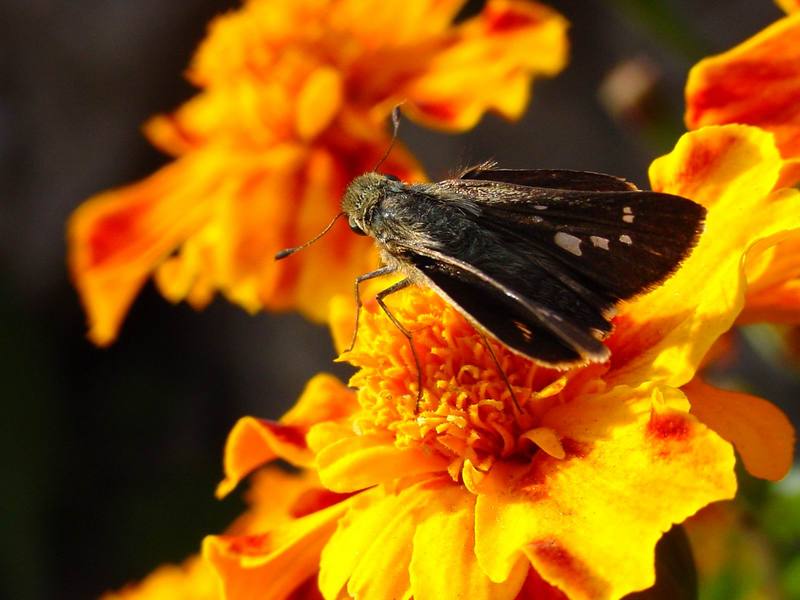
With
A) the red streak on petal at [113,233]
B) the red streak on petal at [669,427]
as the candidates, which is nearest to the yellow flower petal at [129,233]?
the red streak on petal at [113,233]

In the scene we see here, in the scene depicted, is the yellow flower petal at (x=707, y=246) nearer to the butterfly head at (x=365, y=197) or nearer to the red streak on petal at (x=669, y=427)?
the red streak on petal at (x=669, y=427)

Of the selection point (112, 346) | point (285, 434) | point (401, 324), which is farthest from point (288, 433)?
point (112, 346)

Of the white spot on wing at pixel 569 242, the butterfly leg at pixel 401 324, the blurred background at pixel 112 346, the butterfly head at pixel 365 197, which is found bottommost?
the blurred background at pixel 112 346

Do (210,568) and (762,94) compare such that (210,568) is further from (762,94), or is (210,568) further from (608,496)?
(762,94)

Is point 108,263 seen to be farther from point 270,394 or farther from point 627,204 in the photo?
point 270,394

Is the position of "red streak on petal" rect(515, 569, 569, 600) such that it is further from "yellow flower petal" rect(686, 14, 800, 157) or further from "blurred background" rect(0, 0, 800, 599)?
"blurred background" rect(0, 0, 800, 599)

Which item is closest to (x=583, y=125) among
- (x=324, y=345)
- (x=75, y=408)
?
(x=324, y=345)
